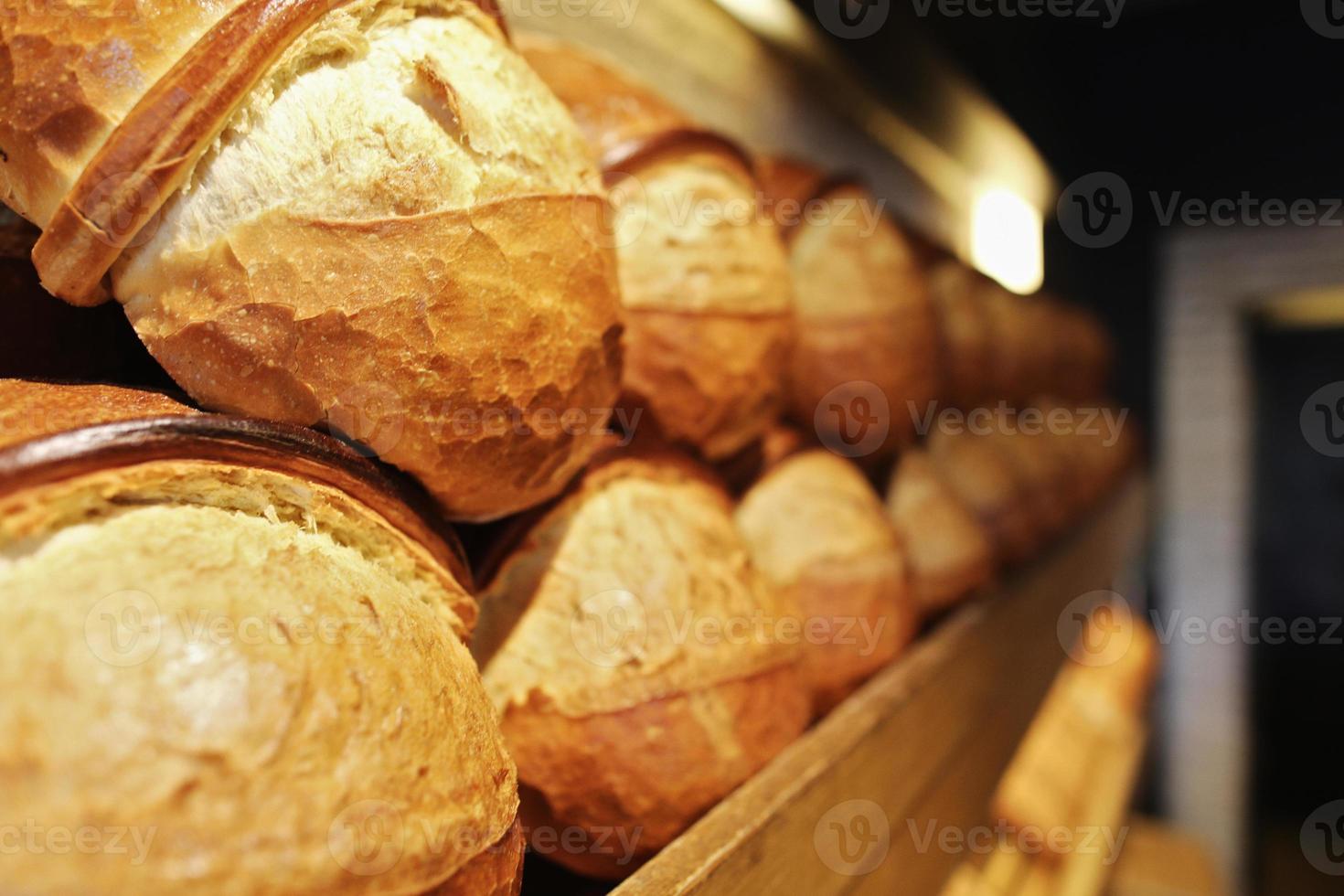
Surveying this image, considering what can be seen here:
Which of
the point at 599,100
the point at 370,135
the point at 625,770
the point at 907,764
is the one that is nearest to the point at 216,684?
the point at 370,135

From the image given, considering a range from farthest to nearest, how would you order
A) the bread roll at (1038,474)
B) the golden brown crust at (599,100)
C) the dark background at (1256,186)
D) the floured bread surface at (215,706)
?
the dark background at (1256,186) → the bread roll at (1038,474) → the golden brown crust at (599,100) → the floured bread surface at (215,706)

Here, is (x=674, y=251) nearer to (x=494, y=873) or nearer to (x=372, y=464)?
(x=372, y=464)

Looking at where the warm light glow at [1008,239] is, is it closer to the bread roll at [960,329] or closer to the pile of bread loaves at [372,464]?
the bread roll at [960,329]

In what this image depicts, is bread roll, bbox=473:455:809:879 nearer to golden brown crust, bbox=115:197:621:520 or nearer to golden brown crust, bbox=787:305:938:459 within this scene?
golden brown crust, bbox=115:197:621:520

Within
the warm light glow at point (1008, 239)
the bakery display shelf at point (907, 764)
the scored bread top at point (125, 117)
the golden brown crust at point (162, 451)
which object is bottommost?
the bakery display shelf at point (907, 764)

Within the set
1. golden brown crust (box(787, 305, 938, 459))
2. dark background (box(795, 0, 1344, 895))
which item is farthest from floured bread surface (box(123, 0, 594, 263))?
dark background (box(795, 0, 1344, 895))

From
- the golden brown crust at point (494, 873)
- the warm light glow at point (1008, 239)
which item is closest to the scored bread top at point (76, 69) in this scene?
the golden brown crust at point (494, 873)
